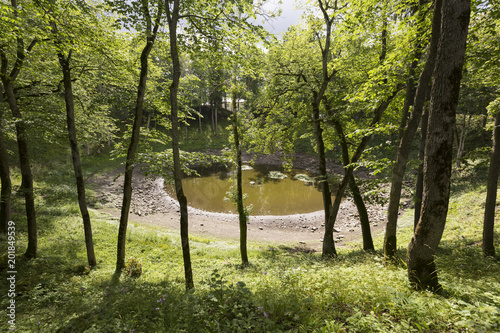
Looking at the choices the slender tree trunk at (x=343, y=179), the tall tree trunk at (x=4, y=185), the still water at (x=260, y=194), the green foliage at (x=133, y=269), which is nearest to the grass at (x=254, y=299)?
the green foliage at (x=133, y=269)

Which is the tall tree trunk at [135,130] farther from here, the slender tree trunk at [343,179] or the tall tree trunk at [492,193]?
the tall tree trunk at [492,193]

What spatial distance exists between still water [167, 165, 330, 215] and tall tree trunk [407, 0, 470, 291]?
1542cm

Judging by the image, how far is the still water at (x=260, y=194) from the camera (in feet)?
71.5

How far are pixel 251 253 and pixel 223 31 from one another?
407 inches

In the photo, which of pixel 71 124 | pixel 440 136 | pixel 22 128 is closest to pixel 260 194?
pixel 71 124

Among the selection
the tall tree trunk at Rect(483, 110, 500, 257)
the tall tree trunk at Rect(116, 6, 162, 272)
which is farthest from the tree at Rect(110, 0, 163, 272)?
the tall tree trunk at Rect(483, 110, 500, 257)

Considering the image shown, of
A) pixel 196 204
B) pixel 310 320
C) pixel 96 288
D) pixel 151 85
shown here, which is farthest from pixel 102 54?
pixel 196 204

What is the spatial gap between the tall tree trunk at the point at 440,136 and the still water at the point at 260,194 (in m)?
15.4

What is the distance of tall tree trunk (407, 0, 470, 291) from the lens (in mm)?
3373

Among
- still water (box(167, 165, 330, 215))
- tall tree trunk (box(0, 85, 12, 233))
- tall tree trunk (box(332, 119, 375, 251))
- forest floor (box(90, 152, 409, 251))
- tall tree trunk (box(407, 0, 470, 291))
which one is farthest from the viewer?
still water (box(167, 165, 330, 215))

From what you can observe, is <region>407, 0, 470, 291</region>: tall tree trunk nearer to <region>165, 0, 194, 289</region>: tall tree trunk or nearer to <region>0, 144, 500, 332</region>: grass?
<region>0, 144, 500, 332</region>: grass

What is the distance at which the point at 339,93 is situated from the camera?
9.86 meters

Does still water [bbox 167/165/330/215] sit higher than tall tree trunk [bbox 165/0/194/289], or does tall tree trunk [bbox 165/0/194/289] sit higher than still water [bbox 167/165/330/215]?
tall tree trunk [bbox 165/0/194/289]

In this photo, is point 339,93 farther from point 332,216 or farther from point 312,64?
point 332,216
